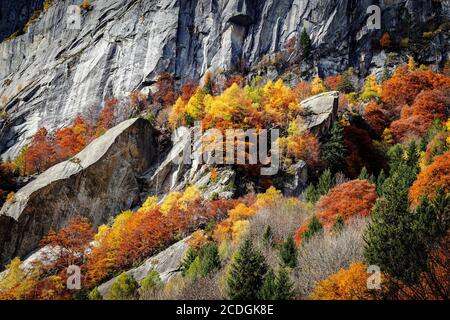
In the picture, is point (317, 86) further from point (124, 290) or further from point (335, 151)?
point (124, 290)

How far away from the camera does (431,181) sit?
1438 inches

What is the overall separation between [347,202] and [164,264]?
15.7 metres

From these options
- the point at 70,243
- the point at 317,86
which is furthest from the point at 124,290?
the point at 317,86

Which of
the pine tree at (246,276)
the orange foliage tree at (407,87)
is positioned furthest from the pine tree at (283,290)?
the orange foliage tree at (407,87)

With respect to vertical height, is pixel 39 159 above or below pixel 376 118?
below

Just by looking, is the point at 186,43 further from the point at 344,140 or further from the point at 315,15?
the point at 344,140

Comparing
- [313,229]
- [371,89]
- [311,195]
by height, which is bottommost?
[311,195]

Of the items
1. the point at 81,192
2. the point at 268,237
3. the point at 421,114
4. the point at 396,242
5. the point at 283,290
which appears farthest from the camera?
the point at 421,114

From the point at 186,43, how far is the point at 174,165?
39.1m

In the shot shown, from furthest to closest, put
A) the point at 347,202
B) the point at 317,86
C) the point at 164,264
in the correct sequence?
the point at 317,86 < the point at 164,264 < the point at 347,202

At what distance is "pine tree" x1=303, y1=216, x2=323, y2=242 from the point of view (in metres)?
33.4

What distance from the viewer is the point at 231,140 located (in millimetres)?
52469

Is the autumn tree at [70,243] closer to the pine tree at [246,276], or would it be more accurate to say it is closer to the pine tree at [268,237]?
the pine tree at [268,237]
